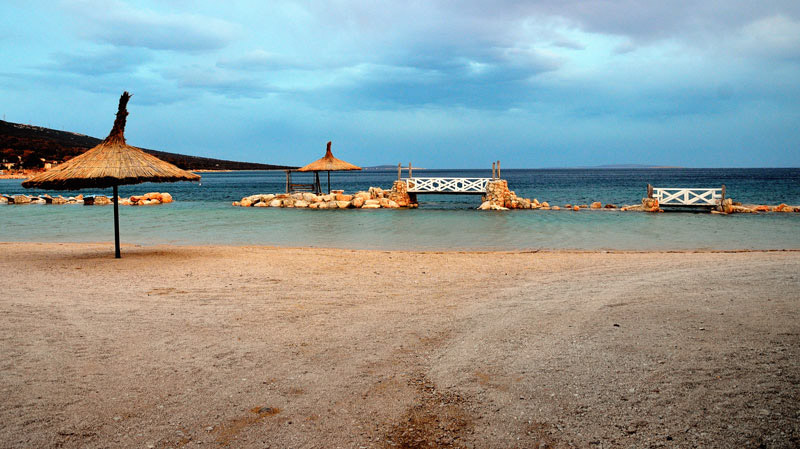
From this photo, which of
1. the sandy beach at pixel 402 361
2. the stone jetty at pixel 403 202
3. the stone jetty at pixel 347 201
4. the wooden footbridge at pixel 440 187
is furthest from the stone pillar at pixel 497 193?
the sandy beach at pixel 402 361

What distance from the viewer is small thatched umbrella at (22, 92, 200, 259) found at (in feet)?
33.2

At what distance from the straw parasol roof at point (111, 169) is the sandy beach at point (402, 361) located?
2.47m

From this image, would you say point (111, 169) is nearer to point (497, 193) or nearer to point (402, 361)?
point (402, 361)

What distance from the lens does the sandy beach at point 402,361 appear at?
326 centimetres

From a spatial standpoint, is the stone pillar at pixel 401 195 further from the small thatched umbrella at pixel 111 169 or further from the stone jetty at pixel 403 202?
the small thatched umbrella at pixel 111 169

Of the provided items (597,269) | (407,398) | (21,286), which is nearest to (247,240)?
(21,286)

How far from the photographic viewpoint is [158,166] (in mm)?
10688

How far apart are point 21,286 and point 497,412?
7.37 meters

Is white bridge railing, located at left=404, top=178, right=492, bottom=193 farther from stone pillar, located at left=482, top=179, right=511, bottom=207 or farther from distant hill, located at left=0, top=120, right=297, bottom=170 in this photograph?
distant hill, located at left=0, top=120, right=297, bottom=170

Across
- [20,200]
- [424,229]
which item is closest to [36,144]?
[20,200]

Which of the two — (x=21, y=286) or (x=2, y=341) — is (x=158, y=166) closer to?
(x=21, y=286)

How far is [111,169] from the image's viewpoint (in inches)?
399

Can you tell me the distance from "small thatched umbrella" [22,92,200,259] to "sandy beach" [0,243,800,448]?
8.07 ft

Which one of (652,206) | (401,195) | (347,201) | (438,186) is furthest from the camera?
(438,186)
